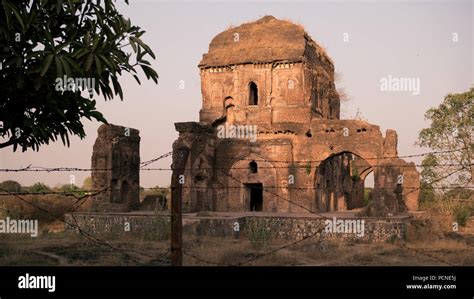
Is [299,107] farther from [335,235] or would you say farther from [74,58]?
[74,58]

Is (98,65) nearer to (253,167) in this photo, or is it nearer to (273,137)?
(273,137)

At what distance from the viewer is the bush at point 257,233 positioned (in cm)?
1601

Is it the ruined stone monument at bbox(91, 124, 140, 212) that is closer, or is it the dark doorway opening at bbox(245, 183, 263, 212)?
the ruined stone monument at bbox(91, 124, 140, 212)

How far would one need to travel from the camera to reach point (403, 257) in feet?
45.7

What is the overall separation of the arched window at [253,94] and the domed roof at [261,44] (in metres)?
1.37

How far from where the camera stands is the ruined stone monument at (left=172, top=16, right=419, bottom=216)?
74.4 ft

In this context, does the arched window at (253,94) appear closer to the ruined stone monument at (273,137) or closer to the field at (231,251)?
the ruined stone monument at (273,137)

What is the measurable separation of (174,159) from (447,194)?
15.4m

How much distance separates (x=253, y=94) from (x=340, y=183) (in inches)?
293

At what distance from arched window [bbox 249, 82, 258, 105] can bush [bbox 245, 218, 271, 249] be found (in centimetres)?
935

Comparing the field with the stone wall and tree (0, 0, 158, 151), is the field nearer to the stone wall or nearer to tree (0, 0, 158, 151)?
the stone wall

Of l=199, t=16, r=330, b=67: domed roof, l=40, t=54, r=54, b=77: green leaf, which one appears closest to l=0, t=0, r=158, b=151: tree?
l=40, t=54, r=54, b=77: green leaf

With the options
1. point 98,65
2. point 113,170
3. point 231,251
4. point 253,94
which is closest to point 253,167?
point 253,94

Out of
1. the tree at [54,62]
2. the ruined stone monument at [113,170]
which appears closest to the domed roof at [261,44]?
the ruined stone monument at [113,170]
